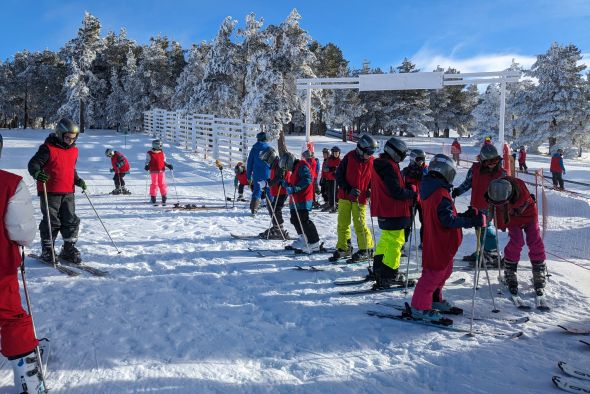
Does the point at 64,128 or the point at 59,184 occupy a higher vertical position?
the point at 64,128

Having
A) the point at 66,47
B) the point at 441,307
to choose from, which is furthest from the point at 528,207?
the point at 66,47

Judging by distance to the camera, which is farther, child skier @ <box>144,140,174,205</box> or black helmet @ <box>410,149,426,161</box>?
child skier @ <box>144,140,174,205</box>

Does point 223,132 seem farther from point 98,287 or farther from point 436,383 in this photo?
point 436,383

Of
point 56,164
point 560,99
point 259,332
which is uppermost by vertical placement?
point 560,99

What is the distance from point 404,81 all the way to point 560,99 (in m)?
25.7

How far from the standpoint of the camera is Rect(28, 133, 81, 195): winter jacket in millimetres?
5582

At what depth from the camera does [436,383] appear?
3.28 metres

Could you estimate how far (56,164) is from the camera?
5.67 meters

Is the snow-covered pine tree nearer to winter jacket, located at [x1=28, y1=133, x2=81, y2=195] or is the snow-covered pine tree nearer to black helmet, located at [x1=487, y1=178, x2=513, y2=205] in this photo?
black helmet, located at [x1=487, y1=178, x2=513, y2=205]

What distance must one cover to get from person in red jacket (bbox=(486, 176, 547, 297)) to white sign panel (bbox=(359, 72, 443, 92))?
11966 millimetres

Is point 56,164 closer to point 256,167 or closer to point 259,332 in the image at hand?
point 259,332

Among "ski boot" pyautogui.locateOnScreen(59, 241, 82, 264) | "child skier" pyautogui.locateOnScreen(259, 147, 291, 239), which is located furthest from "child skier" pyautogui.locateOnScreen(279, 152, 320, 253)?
"ski boot" pyautogui.locateOnScreen(59, 241, 82, 264)

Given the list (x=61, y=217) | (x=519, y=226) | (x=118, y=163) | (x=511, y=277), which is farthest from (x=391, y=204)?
(x=118, y=163)

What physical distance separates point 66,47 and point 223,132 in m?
32.3
